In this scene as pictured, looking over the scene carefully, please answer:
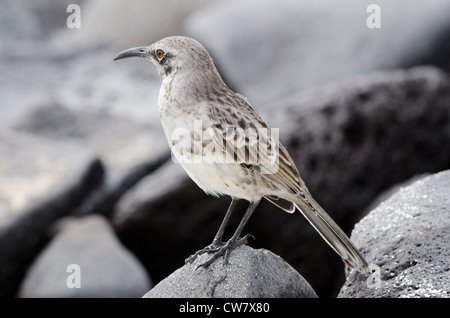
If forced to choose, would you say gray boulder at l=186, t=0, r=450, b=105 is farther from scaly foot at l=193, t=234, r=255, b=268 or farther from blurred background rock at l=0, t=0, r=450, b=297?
scaly foot at l=193, t=234, r=255, b=268

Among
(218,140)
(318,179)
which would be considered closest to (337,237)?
(218,140)

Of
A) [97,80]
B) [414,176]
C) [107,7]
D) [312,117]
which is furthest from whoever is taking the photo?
[107,7]

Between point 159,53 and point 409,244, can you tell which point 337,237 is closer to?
point 409,244

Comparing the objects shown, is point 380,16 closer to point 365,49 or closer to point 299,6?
point 365,49

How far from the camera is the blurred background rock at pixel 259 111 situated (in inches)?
259

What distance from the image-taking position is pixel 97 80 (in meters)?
10.3

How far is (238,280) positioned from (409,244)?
1.10m

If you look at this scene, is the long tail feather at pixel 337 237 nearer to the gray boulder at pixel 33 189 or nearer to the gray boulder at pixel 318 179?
the gray boulder at pixel 318 179

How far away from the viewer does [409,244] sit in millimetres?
4062

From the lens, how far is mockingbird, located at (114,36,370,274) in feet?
12.4
